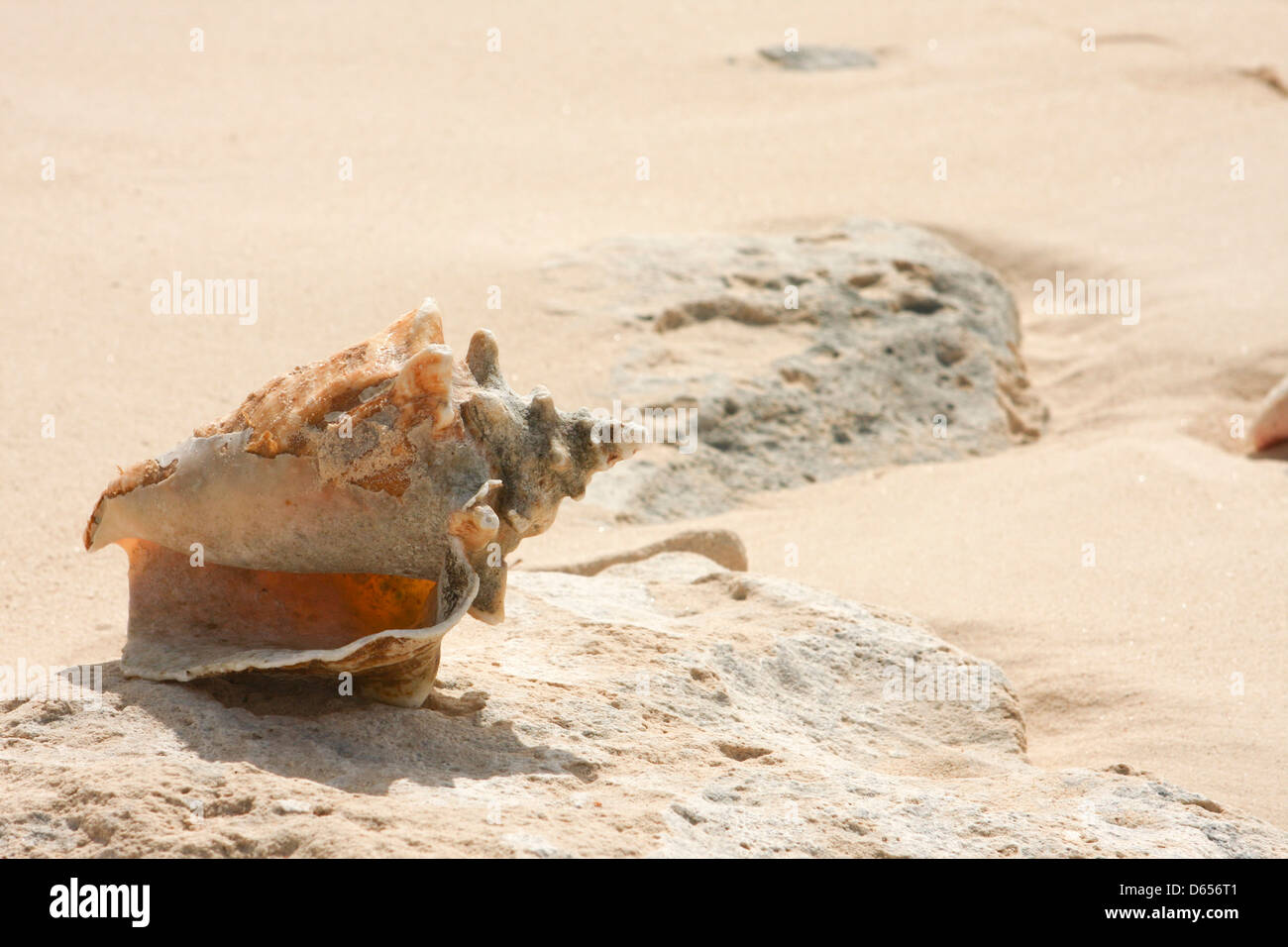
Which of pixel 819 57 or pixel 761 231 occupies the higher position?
pixel 819 57

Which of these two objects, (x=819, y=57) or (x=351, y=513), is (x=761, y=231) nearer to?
(x=819, y=57)

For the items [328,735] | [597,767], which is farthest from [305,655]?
[597,767]

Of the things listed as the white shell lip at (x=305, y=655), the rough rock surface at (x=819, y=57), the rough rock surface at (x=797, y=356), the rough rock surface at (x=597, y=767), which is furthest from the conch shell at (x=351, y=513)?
the rough rock surface at (x=819, y=57)

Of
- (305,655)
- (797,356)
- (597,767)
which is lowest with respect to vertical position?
(597,767)

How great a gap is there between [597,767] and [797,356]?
3.72m

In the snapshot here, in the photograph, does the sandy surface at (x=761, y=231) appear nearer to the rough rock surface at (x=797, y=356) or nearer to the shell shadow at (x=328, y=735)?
the rough rock surface at (x=797, y=356)

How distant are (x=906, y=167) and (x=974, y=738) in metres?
7.09

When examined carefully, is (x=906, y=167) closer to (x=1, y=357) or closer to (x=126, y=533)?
(x=1, y=357)

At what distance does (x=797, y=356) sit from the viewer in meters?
6.08

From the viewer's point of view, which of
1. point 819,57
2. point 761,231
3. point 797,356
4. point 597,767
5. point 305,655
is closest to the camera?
point 305,655

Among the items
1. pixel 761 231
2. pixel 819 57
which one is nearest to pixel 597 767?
pixel 761 231

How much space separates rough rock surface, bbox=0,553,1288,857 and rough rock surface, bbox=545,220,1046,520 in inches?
69.8

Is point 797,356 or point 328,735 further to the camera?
point 797,356

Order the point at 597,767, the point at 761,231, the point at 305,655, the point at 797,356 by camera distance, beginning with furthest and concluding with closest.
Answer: the point at 761,231 < the point at 797,356 < the point at 597,767 < the point at 305,655
